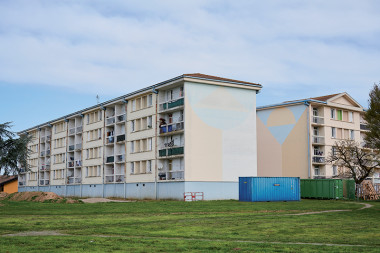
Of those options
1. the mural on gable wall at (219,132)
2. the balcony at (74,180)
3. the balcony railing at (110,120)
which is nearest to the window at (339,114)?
the mural on gable wall at (219,132)

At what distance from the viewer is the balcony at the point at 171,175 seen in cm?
5556

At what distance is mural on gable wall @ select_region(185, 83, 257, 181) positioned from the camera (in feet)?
183

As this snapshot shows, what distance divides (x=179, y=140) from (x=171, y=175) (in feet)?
13.1

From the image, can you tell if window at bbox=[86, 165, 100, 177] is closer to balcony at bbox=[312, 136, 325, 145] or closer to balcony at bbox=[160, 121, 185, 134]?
balcony at bbox=[160, 121, 185, 134]

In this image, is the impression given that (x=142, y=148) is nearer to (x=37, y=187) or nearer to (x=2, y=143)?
(x=2, y=143)

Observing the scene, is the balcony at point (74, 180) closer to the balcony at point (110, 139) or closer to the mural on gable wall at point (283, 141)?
the balcony at point (110, 139)

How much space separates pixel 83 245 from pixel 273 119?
192 ft

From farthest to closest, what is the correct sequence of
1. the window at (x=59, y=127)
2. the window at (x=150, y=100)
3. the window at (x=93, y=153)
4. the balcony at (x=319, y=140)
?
1. the window at (x=59, y=127)
2. the window at (x=93, y=153)
3. the balcony at (x=319, y=140)
4. the window at (x=150, y=100)

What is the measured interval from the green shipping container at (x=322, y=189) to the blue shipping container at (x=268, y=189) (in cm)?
653

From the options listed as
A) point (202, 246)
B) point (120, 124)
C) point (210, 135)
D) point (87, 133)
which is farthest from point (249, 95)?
point (202, 246)

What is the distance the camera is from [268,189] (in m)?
50.5

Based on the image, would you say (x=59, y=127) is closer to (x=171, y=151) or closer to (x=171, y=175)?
(x=171, y=175)

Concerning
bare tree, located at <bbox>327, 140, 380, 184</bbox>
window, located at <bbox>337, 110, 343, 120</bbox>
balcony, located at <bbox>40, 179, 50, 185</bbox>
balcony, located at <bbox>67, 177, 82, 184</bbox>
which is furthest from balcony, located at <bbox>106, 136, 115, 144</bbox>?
window, located at <bbox>337, 110, 343, 120</bbox>

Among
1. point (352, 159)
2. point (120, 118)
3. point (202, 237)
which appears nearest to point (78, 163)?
point (120, 118)
